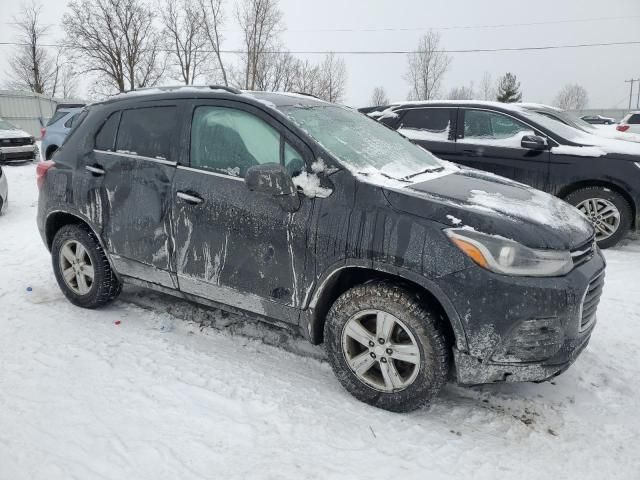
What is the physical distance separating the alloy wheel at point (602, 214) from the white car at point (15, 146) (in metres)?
14.1

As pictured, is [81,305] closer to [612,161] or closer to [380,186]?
[380,186]

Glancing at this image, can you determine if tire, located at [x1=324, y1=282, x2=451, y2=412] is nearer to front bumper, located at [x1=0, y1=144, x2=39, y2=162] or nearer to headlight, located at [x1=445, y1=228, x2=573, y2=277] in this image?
headlight, located at [x1=445, y1=228, x2=573, y2=277]

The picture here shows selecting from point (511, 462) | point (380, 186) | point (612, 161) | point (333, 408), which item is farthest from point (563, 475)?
point (612, 161)

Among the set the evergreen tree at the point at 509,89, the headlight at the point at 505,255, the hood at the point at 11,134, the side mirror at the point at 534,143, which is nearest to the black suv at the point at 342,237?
the headlight at the point at 505,255

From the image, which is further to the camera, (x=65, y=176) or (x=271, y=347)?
(x=65, y=176)

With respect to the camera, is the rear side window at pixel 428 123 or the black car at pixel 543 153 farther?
the rear side window at pixel 428 123

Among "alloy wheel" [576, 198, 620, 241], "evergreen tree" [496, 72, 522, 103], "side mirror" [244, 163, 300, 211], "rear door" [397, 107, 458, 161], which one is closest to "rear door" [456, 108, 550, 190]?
"rear door" [397, 107, 458, 161]

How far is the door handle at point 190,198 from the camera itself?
3.15 metres

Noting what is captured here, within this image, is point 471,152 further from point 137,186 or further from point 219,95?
point 137,186

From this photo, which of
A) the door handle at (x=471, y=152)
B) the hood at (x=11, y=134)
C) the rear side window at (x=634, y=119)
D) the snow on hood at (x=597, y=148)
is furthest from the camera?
the rear side window at (x=634, y=119)

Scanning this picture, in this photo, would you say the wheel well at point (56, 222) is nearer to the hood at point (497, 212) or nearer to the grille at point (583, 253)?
the hood at point (497, 212)

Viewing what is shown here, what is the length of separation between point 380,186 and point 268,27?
98.6 ft

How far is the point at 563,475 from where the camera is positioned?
7.57ft

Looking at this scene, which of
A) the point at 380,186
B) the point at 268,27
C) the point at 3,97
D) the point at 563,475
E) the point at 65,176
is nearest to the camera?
the point at 563,475
